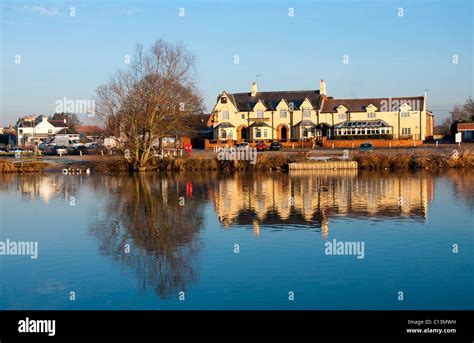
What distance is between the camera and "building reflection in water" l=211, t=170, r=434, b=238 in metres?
24.0

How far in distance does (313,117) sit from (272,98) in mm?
7094

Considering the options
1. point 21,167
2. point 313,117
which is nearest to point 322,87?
point 313,117

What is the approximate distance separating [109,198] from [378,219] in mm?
15155

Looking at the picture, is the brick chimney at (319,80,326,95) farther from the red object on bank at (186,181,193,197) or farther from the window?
the red object on bank at (186,181,193,197)

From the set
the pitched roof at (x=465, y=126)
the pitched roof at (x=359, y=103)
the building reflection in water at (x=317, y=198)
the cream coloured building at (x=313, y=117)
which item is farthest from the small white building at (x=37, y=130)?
the building reflection in water at (x=317, y=198)

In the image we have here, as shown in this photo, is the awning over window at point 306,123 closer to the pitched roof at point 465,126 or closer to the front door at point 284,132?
the front door at point 284,132

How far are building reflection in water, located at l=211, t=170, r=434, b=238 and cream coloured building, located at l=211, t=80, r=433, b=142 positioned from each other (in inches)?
1292

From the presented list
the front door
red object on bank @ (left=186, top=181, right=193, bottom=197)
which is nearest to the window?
the front door

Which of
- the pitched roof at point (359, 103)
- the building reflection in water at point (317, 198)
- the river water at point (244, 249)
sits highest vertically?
the pitched roof at point (359, 103)

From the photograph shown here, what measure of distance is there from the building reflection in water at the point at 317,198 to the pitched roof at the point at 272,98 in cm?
3675

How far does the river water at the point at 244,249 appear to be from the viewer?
13812mm
